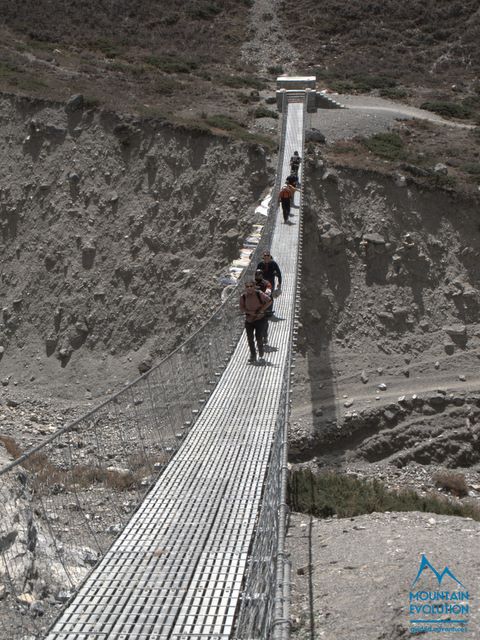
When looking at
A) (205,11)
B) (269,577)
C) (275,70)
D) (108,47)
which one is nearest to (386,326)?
(269,577)

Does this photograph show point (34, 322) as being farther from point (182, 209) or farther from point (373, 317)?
point (373, 317)

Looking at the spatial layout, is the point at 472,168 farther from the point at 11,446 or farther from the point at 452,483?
the point at 11,446

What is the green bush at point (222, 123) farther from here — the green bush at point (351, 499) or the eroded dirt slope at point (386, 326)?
the green bush at point (351, 499)

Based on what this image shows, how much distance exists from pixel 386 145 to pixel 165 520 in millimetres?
19471

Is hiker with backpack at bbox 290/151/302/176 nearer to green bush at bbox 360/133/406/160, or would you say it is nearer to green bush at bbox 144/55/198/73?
green bush at bbox 360/133/406/160

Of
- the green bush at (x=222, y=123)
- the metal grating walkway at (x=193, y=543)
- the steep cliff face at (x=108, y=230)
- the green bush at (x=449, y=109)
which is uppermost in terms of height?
the green bush at (x=449, y=109)

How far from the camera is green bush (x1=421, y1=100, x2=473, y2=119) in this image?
2997 centimetres

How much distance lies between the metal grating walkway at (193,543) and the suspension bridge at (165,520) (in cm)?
1

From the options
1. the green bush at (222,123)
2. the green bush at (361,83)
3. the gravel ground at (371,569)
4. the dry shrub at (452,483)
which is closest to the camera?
the gravel ground at (371,569)

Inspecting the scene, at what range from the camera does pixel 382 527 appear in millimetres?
10383

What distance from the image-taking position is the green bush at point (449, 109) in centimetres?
2997

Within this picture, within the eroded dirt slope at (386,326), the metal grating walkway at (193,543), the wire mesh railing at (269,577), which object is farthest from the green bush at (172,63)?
the wire mesh railing at (269,577)

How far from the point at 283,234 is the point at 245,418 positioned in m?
8.10

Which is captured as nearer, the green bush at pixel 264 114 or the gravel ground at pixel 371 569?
the gravel ground at pixel 371 569
